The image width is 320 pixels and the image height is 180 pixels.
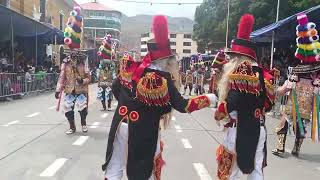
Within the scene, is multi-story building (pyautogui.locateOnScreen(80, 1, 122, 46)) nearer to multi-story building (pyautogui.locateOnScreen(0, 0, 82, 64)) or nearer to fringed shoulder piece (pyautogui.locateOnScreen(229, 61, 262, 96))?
multi-story building (pyautogui.locateOnScreen(0, 0, 82, 64))

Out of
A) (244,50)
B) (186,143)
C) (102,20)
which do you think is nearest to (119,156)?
(244,50)

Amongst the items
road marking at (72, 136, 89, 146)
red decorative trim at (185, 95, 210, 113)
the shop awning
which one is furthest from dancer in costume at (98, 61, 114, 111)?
red decorative trim at (185, 95, 210, 113)

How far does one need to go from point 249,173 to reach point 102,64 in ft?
37.3

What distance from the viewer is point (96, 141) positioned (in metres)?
9.80

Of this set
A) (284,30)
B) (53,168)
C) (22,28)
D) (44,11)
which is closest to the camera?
(53,168)

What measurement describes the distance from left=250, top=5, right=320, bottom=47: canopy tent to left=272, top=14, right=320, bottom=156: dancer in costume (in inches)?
206

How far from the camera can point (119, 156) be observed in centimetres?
482

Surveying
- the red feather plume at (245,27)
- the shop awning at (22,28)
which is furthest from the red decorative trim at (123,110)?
the shop awning at (22,28)

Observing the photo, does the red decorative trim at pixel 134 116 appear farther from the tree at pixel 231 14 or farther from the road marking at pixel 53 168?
the tree at pixel 231 14

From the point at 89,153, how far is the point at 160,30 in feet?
14.4

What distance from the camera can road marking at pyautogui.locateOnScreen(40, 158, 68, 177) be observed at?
7.05 m

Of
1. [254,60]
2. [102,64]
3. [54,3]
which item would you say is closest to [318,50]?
[254,60]

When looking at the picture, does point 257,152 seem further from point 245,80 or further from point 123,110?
point 123,110

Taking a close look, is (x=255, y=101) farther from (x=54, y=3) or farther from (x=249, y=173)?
(x=54, y=3)
